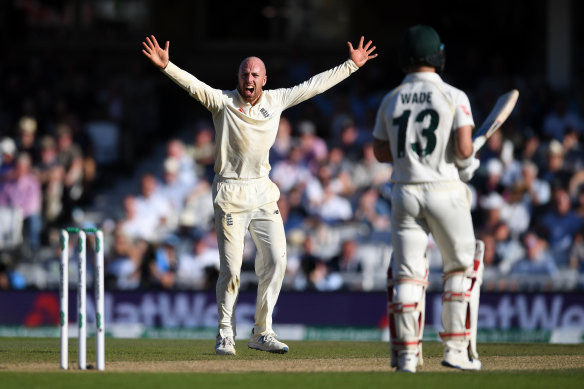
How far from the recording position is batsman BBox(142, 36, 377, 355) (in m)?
8.93

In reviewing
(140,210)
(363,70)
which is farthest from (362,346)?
(363,70)

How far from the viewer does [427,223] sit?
7.56 meters

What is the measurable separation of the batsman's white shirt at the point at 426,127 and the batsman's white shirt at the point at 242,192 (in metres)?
1.70

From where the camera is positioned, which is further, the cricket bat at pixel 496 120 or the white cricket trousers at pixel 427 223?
the cricket bat at pixel 496 120

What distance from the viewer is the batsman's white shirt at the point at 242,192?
8.94 m

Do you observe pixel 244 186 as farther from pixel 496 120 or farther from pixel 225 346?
pixel 496 120

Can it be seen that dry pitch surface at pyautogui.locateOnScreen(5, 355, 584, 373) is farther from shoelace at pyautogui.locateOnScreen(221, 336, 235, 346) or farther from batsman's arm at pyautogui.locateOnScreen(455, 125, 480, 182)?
batsman's arm at pyautogui.locateOnScreen(455, 125, 480, 182)

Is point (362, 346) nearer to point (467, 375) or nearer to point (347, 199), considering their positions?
point (467, 375)

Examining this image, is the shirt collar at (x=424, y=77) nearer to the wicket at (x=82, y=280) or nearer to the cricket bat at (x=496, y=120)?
the cricket bat at (x=496, y=120)

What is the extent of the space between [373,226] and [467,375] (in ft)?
27.5

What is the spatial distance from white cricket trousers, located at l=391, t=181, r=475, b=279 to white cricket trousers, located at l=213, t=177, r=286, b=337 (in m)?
1.71

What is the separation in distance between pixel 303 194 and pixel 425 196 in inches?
356

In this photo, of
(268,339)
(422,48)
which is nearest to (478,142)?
(422,48)

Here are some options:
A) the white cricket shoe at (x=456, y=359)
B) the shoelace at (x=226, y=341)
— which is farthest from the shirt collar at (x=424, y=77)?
the shoelace at (x=226, y=341)
